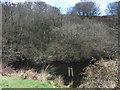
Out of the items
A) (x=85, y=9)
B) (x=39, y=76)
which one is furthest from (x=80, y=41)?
(x=39, y=76)

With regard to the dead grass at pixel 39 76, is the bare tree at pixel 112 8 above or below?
above

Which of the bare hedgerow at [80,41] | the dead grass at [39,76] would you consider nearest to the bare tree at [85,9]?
the bare hedgerow at [80,41]

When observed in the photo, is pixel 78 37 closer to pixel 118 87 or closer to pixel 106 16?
pixel 106 16

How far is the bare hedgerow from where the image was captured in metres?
6.33

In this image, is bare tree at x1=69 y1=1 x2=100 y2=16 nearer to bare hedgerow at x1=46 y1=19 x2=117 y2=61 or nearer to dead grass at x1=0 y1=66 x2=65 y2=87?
bare hedgerow at x1=46 y1=19 x2=117 y2=61

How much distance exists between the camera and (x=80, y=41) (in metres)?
6.66

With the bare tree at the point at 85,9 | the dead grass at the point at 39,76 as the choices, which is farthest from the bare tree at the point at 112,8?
the dead grass at the point at 39,76

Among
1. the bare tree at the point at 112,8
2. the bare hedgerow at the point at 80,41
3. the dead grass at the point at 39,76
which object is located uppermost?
the bare tree at the point at 112,8

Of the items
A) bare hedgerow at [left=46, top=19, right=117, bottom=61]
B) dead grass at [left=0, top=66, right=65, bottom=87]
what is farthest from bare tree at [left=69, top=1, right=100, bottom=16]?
dead grass at [left=0, top=66, right=65, bottom=87]

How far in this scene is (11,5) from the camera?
6.32 meters

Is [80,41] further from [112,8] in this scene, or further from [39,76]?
[39,76]

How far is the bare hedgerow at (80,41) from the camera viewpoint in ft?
20.8

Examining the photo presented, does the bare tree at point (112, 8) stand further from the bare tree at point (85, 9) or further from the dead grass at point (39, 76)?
the dead grass at point (39, 76)

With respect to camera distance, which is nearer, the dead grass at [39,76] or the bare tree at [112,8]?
the dead grass at [39,76]
